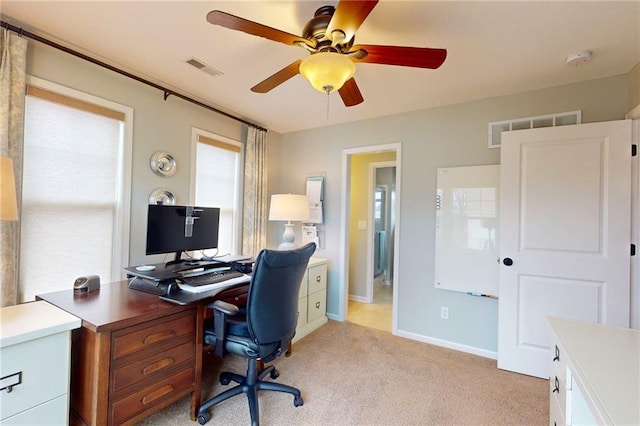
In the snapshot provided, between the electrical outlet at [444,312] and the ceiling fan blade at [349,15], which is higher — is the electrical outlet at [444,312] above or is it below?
below

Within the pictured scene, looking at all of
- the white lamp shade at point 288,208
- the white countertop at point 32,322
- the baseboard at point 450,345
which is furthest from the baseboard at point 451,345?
the white countertop at point 32,322

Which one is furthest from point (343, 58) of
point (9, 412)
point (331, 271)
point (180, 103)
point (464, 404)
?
point (331, 271)

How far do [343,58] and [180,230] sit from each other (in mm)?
1619

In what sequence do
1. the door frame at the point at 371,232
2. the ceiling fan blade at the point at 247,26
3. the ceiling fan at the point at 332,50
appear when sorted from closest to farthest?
the ceiling fan blade at the point at 247,26 < the ceiling fan at the point at 332,50 < the door frame at the point at 371,232

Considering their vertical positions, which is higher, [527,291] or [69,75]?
[69,75]

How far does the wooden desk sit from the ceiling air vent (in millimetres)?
1676

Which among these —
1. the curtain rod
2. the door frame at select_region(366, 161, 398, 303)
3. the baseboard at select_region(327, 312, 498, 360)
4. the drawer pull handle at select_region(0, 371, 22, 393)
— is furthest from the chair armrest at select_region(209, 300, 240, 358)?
the door frame at select_region(366, 161, 398, 303)

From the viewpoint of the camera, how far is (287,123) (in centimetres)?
345

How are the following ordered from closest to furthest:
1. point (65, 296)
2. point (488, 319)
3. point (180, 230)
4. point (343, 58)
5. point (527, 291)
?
1. point (343, 58)
2. point (65, 296)
3. point (180, 230)
4. point (527, 291)
5. point (488, 319)

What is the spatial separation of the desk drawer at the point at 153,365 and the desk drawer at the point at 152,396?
60 mm

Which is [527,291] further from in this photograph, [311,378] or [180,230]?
[180,230]

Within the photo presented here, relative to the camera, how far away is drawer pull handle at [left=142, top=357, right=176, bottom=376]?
4.85 ft

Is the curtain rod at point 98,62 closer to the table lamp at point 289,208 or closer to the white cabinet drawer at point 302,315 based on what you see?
the table lamp at point 289,208

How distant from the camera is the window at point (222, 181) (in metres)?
2.83
